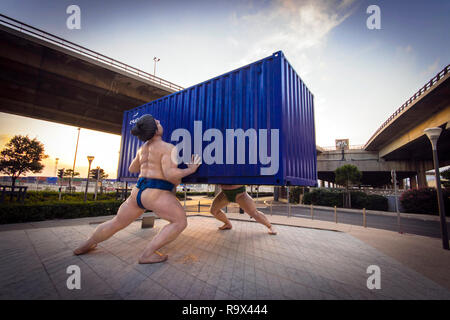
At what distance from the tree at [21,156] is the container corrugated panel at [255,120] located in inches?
972

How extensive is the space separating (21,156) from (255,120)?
2760 cm

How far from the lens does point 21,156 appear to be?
1953cm

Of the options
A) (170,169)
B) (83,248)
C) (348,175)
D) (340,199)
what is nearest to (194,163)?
(170,169)

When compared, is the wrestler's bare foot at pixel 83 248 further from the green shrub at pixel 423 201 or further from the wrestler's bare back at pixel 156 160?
the green shrub at pixel 423 201

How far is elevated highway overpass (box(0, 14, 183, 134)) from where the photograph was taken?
10.9m

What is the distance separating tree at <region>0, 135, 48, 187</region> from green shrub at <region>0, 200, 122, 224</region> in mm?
17104

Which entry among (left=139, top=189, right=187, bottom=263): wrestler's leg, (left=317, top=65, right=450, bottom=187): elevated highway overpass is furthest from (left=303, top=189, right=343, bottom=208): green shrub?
(left=139, top=189, right=187, bottom=263): wrestler's leg

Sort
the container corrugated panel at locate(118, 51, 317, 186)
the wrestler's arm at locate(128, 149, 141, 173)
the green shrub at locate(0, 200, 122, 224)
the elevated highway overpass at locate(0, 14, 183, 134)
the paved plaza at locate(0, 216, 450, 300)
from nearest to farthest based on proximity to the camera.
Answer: the paved plaza at locate(0, 216, 450, 300)
the container corrugated panel at locate(118, 51, 317, 186)
the wrestler's arm at locate(128, 149, 141, 173)
the green shrub at locate(0, 200, 122, 224)
the elevated highway overpass at locate(0, 14, 183, 134)

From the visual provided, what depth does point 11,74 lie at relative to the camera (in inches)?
472

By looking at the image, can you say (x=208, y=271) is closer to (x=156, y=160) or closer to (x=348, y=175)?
(x=156, y=160)

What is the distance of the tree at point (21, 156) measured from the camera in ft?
62.0

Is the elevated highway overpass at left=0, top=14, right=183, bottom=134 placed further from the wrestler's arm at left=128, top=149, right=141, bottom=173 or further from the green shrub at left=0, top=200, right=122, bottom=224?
the wrestler's arm at left=128, top=149, right=141, bottom=173

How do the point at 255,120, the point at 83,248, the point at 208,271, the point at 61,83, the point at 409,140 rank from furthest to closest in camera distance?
1. the point at 409,140
2. the point at 61,83
3. the point at 83,248
4. the point at 255,120
5. the point at 208,271
